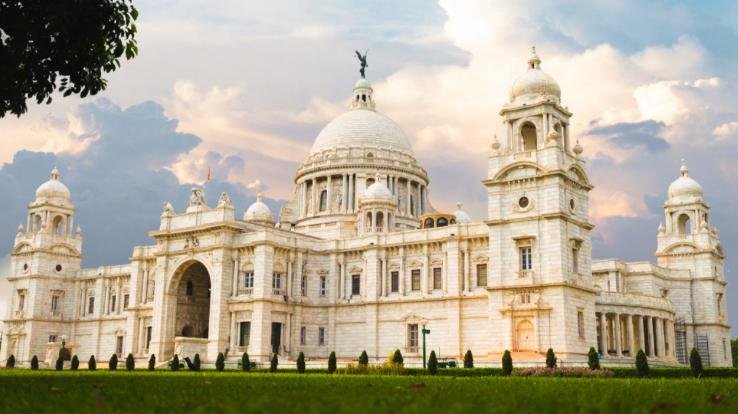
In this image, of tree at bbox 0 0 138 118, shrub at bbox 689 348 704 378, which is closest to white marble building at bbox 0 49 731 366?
shrub at bbox 689 348 704 378

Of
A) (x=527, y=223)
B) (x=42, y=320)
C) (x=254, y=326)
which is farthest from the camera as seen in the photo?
(x=42, y=320)

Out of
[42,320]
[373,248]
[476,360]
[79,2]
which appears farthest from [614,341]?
[42,320]

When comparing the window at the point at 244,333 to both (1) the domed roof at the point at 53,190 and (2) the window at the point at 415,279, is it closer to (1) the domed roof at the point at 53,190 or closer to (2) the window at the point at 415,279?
(2) the window at the point at 415,279

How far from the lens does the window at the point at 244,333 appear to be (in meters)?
66.6

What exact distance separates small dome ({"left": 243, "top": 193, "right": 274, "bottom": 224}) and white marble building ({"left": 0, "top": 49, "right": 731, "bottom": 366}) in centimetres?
16

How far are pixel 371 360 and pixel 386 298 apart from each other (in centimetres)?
529

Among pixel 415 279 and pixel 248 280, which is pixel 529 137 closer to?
pixel 415 279

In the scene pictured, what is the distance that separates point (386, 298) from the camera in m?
67.7

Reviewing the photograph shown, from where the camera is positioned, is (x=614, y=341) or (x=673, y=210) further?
(x=673, y=210)

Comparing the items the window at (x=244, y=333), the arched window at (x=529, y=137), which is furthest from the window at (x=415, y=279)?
the arched window at (x=529, y=137)

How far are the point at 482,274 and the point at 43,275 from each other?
4976 centimetres

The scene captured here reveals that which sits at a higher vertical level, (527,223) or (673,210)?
(673,210)

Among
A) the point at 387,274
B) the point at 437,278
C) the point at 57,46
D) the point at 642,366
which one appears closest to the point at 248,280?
the point at 387,274

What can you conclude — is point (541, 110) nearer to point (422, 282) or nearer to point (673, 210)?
point (422, 282)
